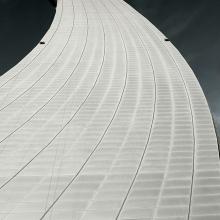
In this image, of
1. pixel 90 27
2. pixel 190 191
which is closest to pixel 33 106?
pixel 190 191

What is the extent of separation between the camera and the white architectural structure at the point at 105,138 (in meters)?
11.5

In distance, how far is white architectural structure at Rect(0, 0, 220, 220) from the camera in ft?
37.7

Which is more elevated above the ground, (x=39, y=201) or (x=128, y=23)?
(x=128, y=23)

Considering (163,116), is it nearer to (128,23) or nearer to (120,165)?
(120,165)

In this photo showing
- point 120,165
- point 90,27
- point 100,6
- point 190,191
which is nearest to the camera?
point 190,191

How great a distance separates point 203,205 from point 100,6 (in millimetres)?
33634

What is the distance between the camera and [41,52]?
83.6 feet

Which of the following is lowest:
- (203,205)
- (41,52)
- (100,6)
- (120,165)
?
(203,205)

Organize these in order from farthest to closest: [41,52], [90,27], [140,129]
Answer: [90,27], [41,52], [140,129]

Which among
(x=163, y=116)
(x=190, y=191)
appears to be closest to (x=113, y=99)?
(x=163, y=116)

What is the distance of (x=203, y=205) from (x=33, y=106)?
10105mm

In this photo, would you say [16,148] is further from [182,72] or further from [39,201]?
[182,72]

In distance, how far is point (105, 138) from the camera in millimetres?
15398

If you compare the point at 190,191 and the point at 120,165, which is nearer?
the point at 190,191
